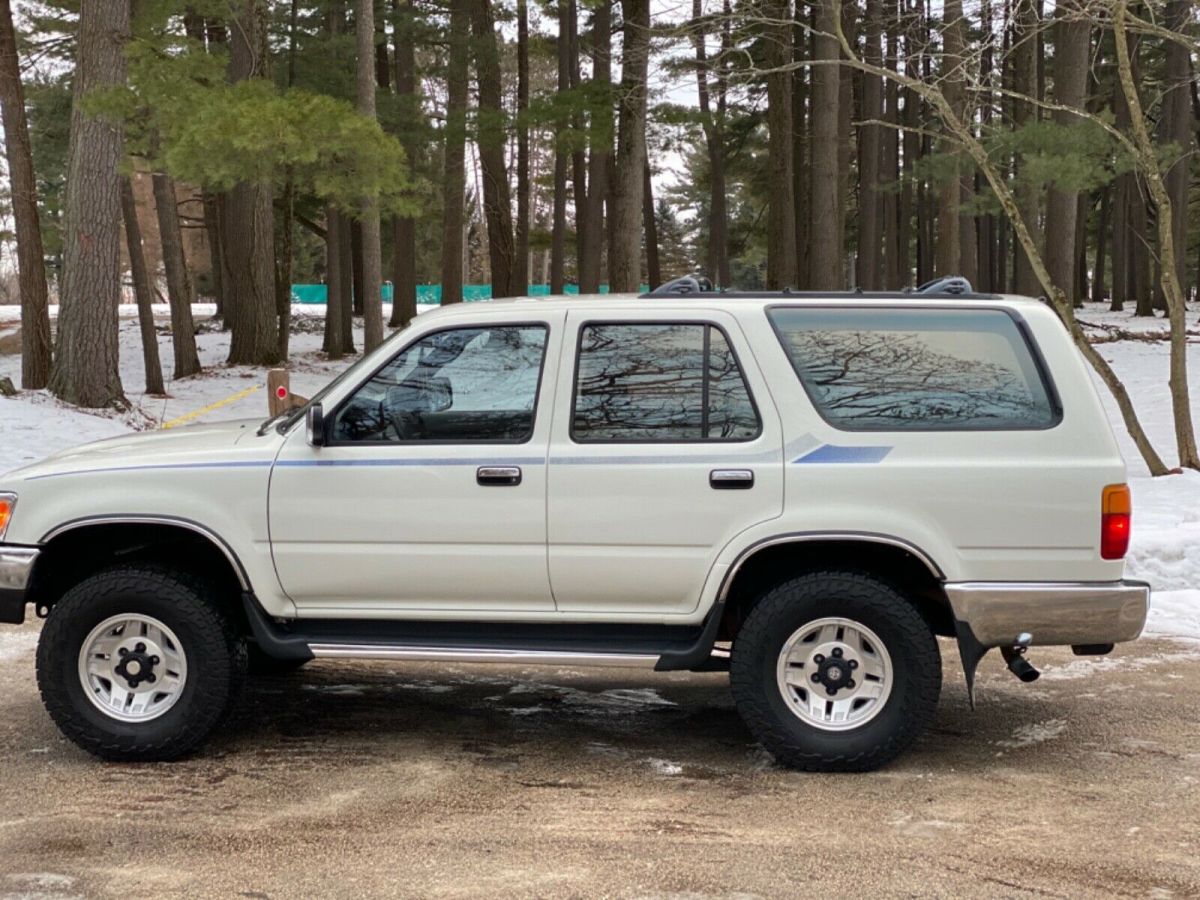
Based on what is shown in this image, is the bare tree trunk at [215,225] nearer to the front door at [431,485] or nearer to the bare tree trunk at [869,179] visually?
the bare tree trunk at [869,179]

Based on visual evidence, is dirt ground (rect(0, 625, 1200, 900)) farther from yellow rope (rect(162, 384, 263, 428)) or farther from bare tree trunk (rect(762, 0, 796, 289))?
bare tree trunk (rect(762, 0, 796, 289))

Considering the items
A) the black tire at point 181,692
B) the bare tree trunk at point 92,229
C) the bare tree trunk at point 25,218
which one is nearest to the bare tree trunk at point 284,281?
the bare tree trunk at point 25,218

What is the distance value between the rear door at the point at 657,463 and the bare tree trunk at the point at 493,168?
74.5 feet

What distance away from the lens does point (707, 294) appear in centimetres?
A: 568

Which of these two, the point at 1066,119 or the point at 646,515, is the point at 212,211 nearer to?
the point at 1066,119

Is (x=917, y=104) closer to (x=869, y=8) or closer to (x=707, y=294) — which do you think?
(x=869, y=8)

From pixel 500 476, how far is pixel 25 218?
55.9ft

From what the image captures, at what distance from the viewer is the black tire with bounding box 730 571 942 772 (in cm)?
525

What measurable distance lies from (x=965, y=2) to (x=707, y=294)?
8.92 meters

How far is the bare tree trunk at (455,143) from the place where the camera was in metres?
27.1

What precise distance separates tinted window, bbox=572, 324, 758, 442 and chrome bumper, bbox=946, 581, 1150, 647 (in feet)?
3.67

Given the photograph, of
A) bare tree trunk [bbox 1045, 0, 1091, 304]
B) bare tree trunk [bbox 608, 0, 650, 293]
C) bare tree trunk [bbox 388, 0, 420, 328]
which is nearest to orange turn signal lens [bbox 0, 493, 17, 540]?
bare tree trunk [bbox 1045, 0, 1091, 304]

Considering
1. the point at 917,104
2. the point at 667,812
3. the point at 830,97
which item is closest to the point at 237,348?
the point at 830,97

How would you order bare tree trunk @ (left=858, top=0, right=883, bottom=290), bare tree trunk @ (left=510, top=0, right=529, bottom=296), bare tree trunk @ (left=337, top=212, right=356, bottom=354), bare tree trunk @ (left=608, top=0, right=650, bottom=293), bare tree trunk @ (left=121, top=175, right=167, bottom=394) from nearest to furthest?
bare tree trunk @ (left=608, top=0, right=650, bottom=293)
bare tree trunk @ (left=121, top=175, right=167, bottom=394)
bare tree trunk @ (left=858, top=0, right=883, bottom=290)
bare tree trunk @ (left=337, top=212, right=356, bottom=354)
bare tree trunk @ (left=510, top=0, right=529, bottom=296)
